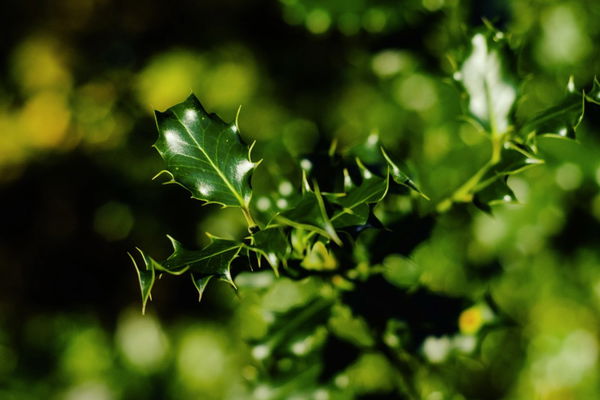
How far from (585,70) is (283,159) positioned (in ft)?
2.44

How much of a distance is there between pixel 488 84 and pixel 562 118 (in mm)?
127

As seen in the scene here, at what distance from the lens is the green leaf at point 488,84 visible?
67cm

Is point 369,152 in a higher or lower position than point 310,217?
higher

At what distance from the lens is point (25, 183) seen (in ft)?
5.63

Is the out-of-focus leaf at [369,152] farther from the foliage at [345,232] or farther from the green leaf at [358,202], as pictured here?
the green leaf at [358,202]

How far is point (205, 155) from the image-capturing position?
0.57 metres

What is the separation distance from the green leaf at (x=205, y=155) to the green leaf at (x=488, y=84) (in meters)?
0.33

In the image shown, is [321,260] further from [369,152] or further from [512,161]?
[512,161]

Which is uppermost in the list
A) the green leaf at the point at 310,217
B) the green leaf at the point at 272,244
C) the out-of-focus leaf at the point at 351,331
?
the green leaf at the point at 310,217

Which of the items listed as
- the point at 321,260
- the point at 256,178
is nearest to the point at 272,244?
the point at 321,260

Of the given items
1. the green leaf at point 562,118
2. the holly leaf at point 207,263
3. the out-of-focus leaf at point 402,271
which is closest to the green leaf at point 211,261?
the holly leaf at point 207,263

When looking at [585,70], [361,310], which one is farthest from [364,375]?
[585,70]

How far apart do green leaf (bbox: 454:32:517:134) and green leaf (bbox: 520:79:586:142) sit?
2.6 inches

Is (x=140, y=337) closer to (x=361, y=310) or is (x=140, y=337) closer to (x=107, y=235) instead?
(x=107, y=235)
